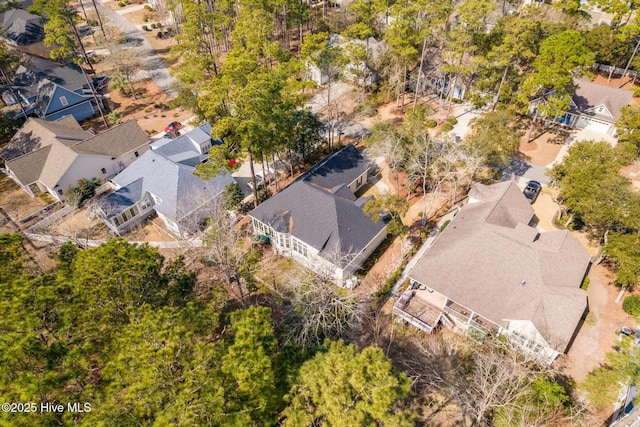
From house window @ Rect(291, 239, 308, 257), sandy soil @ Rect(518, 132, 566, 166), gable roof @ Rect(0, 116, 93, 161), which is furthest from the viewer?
gable roof @ Rect(0, 116, 93, 161)

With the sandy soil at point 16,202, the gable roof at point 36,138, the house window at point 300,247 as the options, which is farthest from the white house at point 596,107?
the sandy soil at point 16,202

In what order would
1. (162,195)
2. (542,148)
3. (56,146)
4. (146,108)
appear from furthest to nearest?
(146,108) < (542,148) < (56,146) < (162,195)

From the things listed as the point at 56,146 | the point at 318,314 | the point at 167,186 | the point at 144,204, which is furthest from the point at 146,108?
the point at 318,314

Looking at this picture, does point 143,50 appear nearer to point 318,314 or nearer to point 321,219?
point 321,219

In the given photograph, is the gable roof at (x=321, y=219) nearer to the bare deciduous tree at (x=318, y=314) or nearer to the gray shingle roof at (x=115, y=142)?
the bare deciduous tree at (x=318, y=314)

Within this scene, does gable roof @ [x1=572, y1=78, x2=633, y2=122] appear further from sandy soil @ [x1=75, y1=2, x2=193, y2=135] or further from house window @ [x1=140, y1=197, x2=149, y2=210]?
sandy soil @ [x1=75, y1=2, x2=193, y2=135]

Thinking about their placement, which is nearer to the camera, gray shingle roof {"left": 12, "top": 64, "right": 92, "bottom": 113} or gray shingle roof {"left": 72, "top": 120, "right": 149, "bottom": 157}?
gray shingle roof {"left": 72, "top": 120, "right": 149, "bottom": 157}

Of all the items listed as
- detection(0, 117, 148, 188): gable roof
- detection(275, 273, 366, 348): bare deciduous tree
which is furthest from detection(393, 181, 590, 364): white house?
detection(0, 117, 148, 188): gable roof

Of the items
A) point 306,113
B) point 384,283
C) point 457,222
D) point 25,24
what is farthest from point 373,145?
point 25,24
